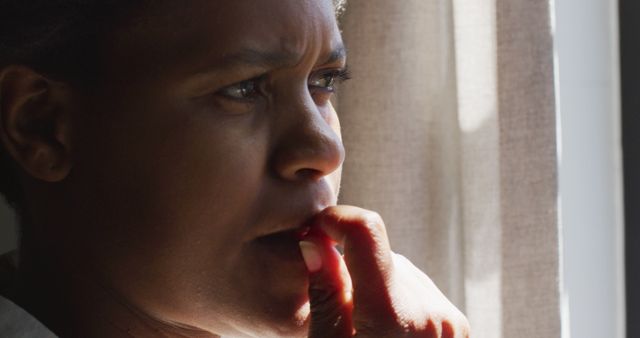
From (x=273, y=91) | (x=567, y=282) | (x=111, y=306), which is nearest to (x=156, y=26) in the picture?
(x=273, y=91)

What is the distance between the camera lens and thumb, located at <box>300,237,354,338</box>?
953 mm

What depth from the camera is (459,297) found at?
61.7 inches

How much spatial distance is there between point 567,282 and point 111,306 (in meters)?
0.92

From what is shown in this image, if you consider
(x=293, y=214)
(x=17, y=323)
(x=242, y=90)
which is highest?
(x=242, y=90)

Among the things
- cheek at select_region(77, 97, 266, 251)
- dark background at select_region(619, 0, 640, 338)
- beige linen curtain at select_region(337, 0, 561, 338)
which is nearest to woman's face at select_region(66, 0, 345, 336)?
cheek at select_region(77, 97, 266, 251)

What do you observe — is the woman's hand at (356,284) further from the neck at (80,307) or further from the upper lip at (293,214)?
the neck at (80,307)

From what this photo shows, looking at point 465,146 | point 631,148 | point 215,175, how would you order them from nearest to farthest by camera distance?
point 215,175 < point 465,146 < point 631,148

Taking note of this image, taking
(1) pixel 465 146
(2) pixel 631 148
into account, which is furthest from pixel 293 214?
(2) pixel 631 148

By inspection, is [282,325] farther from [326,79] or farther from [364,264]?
[326,79]

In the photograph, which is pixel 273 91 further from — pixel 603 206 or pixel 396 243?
pixel 603 206

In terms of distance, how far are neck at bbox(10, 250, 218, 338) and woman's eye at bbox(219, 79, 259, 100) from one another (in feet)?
0.74

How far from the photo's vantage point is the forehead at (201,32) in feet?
3.10

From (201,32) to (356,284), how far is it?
0.90 feet

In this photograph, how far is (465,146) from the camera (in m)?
1.50
